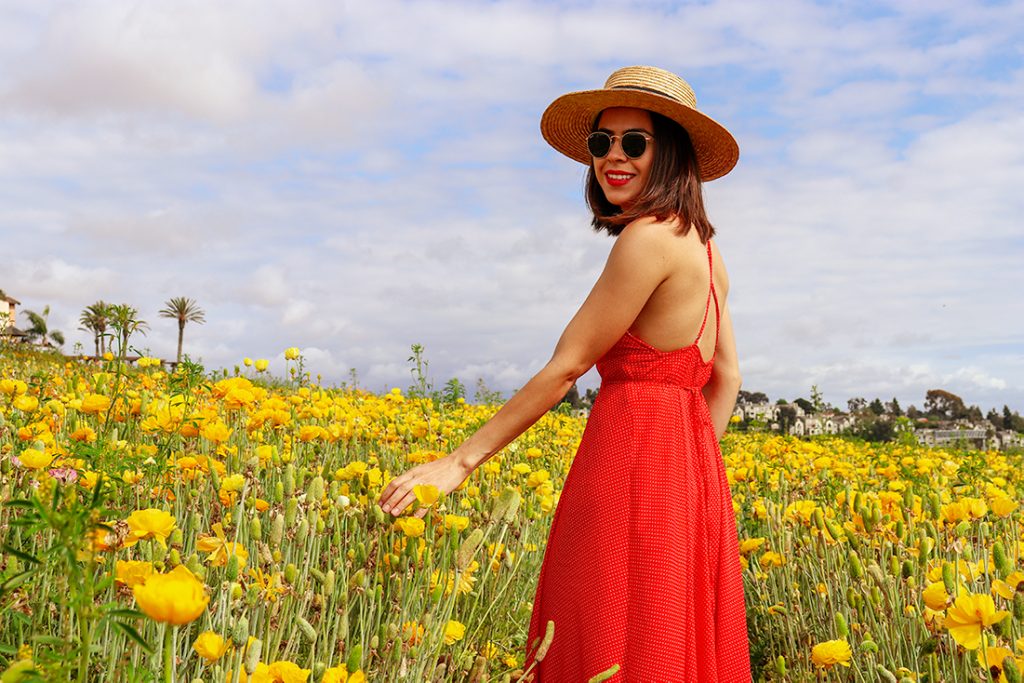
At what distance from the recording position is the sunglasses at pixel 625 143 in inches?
96.5

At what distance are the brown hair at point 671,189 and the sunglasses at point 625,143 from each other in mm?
42

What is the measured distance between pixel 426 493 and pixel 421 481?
61mm

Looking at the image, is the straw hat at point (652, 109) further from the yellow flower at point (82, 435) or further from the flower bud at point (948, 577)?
the yellow flower at point (82, 435)

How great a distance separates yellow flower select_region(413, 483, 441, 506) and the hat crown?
3.99ft

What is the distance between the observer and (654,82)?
8.16ft

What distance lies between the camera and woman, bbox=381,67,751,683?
2.06m

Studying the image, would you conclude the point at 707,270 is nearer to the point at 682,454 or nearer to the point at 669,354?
the point at 669,354

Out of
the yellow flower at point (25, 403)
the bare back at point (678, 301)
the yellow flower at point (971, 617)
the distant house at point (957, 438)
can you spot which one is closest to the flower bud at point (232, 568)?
the bare back at point (678, 301)

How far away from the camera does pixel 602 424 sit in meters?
2.20

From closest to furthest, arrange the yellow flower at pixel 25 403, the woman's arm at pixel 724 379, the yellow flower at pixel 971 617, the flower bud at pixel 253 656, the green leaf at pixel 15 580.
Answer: the green leaf at pixel 15 580, the flower bud at pixel 253 656, the yellow flower at pixel 971 617, the woman's arm at pixel 724 379, the yellow flower at pixel 25 403

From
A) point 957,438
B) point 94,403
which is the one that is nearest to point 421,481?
point 94,403

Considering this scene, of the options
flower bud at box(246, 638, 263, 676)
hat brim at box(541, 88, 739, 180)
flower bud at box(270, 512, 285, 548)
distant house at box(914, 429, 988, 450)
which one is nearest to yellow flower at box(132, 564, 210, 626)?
flower bud at box(246, 638, 263, 676)

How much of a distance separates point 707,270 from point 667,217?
16 centimetres

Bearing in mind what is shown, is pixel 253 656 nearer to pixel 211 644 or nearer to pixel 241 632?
pixel 241 632
